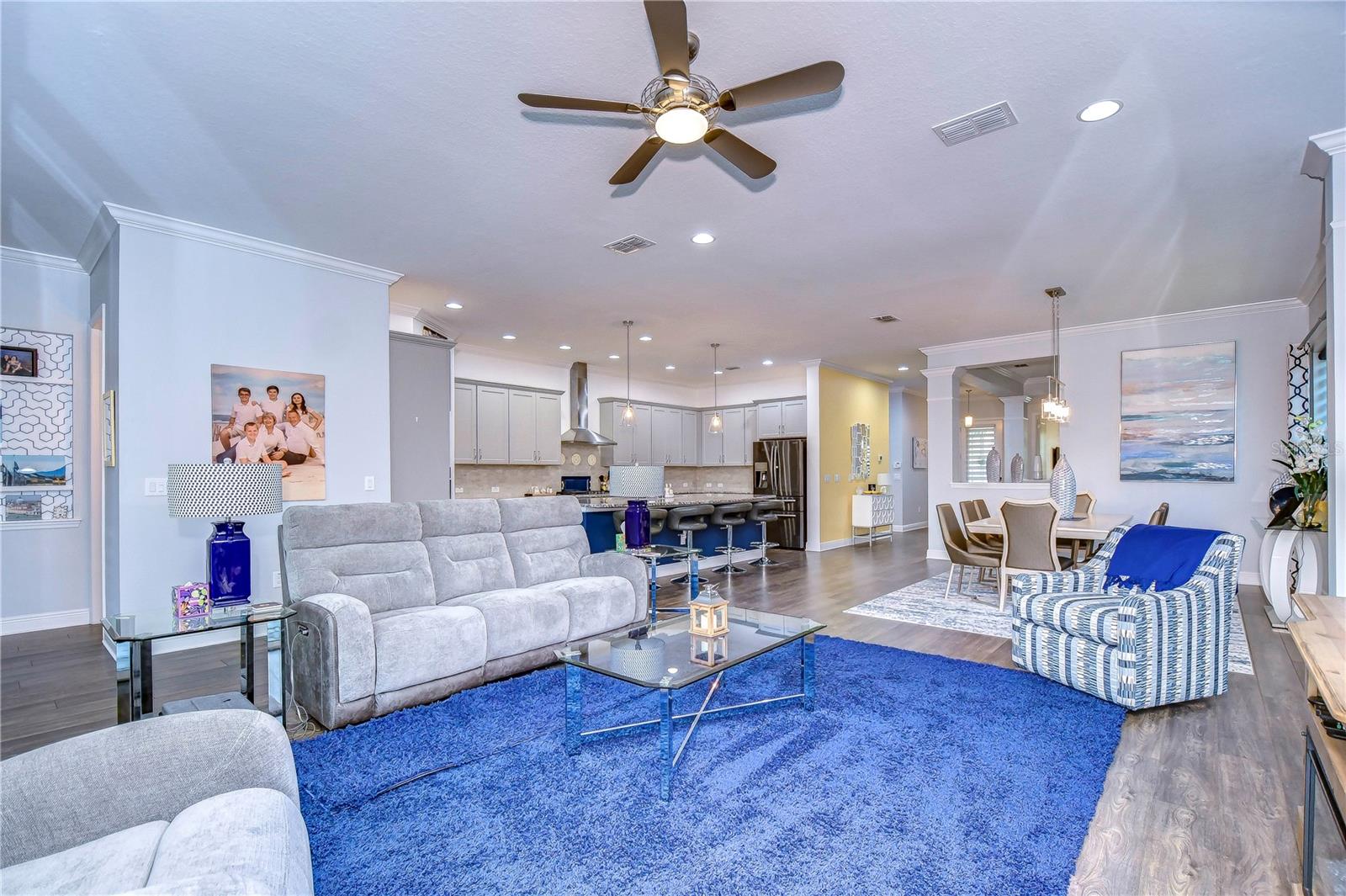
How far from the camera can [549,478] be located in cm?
929

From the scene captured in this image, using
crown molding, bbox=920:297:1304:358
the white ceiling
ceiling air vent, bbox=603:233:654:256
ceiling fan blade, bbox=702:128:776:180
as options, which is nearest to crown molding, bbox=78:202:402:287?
the white ceiling

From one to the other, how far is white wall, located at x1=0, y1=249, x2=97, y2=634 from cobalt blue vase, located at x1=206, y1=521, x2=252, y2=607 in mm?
3129

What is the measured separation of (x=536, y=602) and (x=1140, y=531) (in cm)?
359

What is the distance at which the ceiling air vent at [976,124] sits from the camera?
114 inches

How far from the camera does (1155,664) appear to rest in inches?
120

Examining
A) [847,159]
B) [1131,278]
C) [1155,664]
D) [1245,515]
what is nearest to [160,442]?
[847,159]

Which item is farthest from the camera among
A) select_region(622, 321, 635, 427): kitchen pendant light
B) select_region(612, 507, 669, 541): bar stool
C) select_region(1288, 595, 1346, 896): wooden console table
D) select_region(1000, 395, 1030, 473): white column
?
select_region(1000, 395, 1030, 473): white column

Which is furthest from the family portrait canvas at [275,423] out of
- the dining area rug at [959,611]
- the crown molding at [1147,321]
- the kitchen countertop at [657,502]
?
the crown molding at [1147,321]

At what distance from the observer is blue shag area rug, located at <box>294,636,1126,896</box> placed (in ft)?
6.08

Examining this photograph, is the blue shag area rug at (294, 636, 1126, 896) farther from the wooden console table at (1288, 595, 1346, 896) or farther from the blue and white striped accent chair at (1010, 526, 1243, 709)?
A: the wooden console table at (1288, 595, 1346, 896)

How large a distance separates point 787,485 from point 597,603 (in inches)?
240

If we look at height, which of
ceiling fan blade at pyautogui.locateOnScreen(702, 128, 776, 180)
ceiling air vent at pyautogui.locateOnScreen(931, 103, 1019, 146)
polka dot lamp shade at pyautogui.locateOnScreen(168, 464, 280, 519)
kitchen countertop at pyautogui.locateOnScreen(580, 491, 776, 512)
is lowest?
kitchen countertop at pyautogui.locateOnScreen(580, 491, 776, 512)

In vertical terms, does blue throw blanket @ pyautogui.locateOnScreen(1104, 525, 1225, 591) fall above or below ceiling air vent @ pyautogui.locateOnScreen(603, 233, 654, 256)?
below

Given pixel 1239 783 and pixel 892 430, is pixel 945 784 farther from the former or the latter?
pixel 892 430
